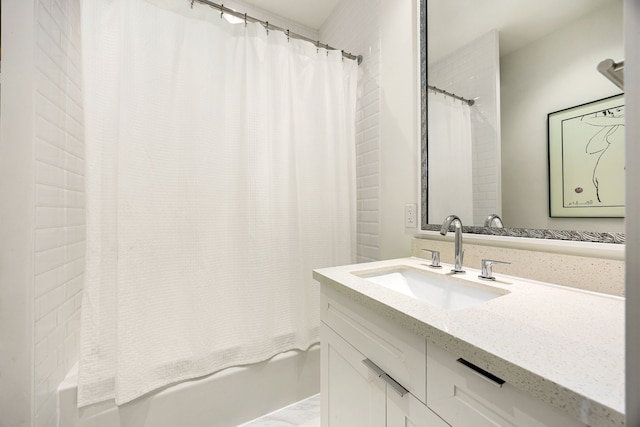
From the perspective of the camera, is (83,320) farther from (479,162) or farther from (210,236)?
(479,162)

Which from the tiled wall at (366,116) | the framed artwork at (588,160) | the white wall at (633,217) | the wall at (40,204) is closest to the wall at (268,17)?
the tiled wall at (366,116)

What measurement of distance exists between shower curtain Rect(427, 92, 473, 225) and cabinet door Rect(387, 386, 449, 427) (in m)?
0.73

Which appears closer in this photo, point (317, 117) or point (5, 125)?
point (5, 125)

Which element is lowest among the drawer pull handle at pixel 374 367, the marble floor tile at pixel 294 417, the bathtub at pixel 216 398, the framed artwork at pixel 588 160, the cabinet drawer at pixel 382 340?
the marble floor tile at pixel 294 417

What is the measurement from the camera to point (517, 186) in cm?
90

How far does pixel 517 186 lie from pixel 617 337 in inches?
22.1

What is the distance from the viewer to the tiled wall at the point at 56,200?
0.85m

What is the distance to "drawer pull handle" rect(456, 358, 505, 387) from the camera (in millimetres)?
420

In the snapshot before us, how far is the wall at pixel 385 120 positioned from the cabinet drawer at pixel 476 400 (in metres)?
0.84

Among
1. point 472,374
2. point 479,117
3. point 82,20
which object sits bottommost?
point 472,374

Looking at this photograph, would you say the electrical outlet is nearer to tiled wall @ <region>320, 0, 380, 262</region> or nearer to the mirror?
the mirror

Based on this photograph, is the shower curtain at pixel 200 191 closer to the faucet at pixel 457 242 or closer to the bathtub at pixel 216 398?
the bathtub at pixel 216 398

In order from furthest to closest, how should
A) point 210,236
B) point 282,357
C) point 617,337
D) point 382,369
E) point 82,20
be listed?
point 282,357, point 210,236, point 82,20, point 382,369, point 617,337

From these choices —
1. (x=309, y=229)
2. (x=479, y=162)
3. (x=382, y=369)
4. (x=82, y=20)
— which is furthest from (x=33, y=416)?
(x=479, y=162)
